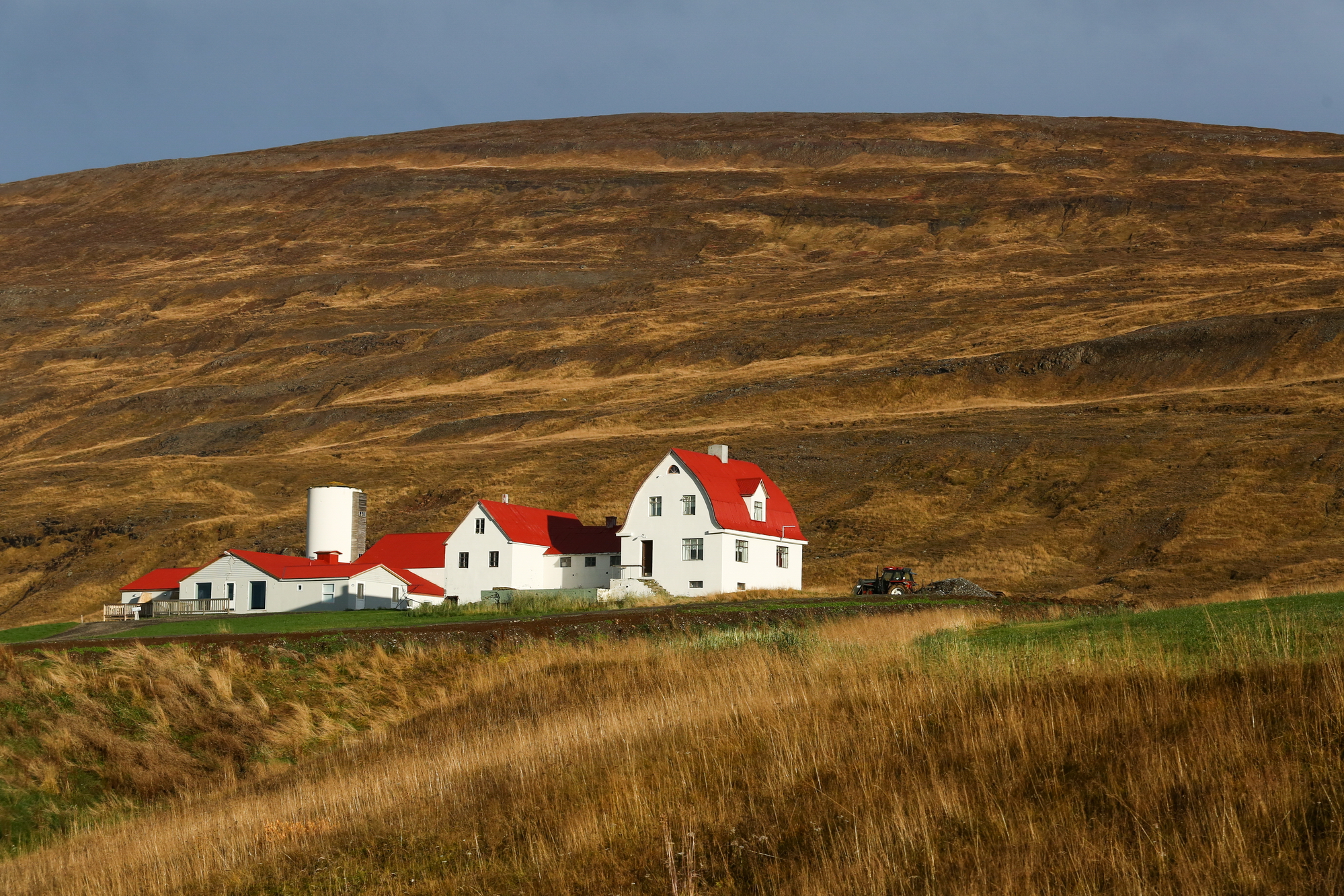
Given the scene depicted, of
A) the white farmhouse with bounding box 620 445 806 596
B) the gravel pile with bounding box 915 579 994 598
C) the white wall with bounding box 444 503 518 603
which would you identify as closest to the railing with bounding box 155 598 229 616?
the white wall with bounding box 444 503 518 603

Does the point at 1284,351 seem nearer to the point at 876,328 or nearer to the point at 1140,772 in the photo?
the point at 876,328

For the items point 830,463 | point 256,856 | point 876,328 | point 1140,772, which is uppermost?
point 876,328

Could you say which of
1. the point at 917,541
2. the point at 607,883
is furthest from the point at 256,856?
the point at 917,541

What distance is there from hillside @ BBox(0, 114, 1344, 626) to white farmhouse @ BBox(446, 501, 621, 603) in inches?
514

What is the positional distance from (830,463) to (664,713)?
76.4 metres

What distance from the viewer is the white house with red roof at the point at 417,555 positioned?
66.5 m

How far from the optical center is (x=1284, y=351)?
10581cm

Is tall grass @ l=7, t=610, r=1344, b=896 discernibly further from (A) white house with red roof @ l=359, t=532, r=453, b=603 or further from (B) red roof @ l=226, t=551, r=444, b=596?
(A) white house with red roof @ l=359, t=532, r=453, b=603

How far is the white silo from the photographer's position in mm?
69188

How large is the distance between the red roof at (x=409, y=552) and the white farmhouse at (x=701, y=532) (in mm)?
11706

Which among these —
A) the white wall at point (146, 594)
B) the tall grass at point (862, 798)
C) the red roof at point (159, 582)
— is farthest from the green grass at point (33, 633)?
the tall grass at point (862, 798)

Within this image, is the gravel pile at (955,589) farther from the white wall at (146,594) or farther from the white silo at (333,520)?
the white wall at (146,594)

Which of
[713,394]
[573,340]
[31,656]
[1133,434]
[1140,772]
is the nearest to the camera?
[1140,772]

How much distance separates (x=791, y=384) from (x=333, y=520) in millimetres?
57675
